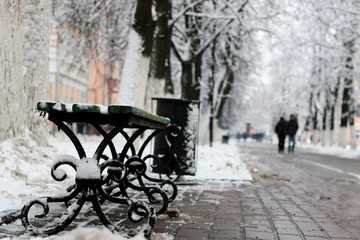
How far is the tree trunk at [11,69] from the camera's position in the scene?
711cm

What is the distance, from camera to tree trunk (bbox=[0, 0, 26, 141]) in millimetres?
7113

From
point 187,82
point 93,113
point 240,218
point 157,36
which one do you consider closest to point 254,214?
point 240,218

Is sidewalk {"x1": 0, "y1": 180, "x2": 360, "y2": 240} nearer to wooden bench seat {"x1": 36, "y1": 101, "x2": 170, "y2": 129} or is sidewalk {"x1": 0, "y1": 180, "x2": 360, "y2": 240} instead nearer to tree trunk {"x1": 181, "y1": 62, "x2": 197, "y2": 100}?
wooden bench seat {"x1": 36, "y1": 101, "x2": 170, "y2": 129}

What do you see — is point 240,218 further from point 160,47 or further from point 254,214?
point 160,47

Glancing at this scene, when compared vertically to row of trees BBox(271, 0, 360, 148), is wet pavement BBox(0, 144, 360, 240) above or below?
below

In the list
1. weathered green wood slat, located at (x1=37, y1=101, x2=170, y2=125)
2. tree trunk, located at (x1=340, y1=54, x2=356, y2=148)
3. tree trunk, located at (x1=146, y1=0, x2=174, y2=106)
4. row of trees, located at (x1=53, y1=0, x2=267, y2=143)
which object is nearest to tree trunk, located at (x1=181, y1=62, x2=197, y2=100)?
row of trees, located at (x1=53, y1=0, x2=267, y2=143)

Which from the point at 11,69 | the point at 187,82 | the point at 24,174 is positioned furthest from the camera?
the point at 187,82

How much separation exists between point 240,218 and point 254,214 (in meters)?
0.37

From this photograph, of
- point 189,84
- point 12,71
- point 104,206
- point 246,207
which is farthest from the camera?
point 189,84

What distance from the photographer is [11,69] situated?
735 centimetres

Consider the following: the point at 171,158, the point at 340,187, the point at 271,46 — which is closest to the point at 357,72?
the point at 271,46

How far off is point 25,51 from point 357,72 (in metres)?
26.2

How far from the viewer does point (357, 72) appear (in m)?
31.5

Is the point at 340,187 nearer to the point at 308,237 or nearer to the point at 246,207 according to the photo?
the point at 246,207
